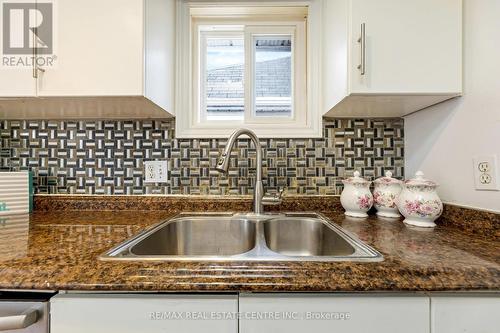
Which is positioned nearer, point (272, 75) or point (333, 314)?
point (333, 314)

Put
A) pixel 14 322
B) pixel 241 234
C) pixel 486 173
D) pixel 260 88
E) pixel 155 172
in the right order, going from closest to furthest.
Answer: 1. pixel 14 322
2. pixel 486 173
3. pixel 241 234
4. pixel 155 172
5. pixel 260 88

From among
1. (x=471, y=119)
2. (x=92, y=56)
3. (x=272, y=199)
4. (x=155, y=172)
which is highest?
(x=92, y=56)

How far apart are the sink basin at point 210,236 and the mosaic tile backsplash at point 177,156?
0.19 metres

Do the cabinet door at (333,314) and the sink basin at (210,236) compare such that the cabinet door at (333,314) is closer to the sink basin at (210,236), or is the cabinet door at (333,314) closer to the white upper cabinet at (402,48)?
the sink basin at (210,236)

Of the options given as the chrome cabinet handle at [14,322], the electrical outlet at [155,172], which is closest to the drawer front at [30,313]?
the chrome cabinet handle at [14,322]

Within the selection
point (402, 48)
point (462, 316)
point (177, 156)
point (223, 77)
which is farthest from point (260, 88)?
point (462, 316)

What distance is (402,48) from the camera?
825mm

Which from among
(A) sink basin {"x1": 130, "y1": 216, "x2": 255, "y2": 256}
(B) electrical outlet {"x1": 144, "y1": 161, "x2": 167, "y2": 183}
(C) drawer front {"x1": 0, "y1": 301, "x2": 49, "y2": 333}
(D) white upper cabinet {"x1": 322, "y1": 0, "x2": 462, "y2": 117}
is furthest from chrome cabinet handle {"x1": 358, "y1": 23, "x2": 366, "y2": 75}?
(C) drawer front {"x1": 0, "y1": 301, "x2": 49, "y2": 333}

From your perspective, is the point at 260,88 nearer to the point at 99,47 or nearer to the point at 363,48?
the point at 363,48

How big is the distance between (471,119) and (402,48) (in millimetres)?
340

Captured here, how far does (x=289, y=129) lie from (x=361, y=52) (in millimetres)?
478

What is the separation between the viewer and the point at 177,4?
3.90 feet

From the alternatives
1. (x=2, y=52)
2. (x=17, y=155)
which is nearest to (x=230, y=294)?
(x=2, y=52)

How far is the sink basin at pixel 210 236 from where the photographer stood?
1.01m
